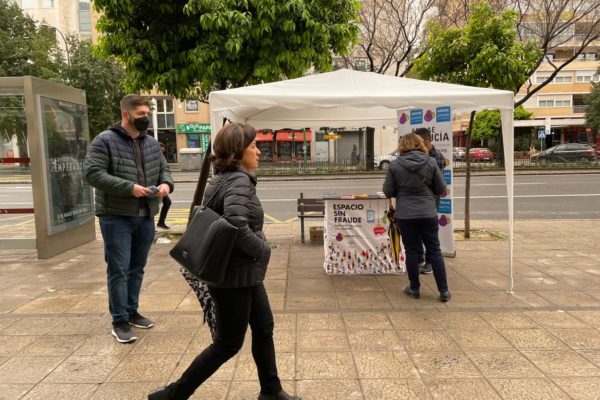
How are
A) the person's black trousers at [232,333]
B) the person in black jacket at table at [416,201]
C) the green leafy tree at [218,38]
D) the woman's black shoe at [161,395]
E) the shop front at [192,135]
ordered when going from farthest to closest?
the shop front at [192,135] < the green leafy tree at [218,38] < the person in black jacket at table at [416,201] < the woman's black shoe at [161,395] < the person's black trousers at [232,333]

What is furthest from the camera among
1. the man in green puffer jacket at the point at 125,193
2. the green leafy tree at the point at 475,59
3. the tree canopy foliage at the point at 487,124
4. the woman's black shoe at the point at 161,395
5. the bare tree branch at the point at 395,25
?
the tree canopy foliage at the point at 487,124

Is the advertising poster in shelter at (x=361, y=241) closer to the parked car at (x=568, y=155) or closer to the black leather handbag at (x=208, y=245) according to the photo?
the black leather handbag at (x=208, y=245)

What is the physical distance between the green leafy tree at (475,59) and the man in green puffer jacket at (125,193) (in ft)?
19.2

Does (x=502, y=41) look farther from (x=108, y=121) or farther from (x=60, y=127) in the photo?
(x=108, y=121)

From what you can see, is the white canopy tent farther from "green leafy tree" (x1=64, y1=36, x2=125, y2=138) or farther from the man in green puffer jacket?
"green leafy tree" (x1=64, y1=36, x2=125, y2=138)

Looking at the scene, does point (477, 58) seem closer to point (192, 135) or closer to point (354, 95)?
point (354, 95)

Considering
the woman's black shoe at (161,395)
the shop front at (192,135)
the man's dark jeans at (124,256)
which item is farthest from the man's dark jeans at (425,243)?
the shop front at (192,135)

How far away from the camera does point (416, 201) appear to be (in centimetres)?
455

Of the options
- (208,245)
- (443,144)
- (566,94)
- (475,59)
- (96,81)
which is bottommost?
(208,245)

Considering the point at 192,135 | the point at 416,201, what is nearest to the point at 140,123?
the point at 416,201

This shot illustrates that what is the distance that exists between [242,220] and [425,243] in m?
2.89

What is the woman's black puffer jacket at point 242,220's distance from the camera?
2.27 meters

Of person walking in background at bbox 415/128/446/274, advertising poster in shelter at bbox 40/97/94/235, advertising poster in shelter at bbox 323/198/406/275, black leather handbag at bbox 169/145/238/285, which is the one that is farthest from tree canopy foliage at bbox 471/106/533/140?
black leather handbag at bbox 169/145/238/285

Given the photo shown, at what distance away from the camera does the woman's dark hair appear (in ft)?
7.91
